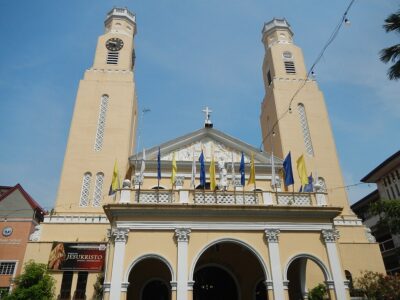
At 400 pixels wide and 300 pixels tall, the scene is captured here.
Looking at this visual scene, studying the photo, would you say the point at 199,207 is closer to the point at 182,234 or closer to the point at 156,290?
the point at 182,234

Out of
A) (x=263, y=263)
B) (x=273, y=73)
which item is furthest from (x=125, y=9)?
(x=263, y=263)

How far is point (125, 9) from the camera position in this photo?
1200 inches

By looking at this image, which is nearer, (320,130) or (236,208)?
(236,208)

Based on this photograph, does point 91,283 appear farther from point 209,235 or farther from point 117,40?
point 117,40

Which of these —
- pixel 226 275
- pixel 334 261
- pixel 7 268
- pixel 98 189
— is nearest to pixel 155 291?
pixel 226 275

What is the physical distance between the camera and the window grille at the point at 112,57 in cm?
2714

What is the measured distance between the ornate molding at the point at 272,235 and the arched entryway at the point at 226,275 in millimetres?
3165

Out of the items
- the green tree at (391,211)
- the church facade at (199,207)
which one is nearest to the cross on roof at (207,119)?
the church facade at (199,207)

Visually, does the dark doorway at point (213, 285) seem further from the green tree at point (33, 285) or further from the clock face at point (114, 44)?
the clock face at point (114, 44)

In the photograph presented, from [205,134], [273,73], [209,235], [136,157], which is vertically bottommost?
[209,235]

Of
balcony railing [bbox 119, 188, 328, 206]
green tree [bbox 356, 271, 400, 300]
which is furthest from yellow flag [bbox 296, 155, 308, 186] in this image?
green tree [bbox 356, 271, 400, 300]

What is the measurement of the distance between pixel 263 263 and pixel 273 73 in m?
19.1

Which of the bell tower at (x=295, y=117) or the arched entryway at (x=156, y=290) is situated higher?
the bell tower at (x=295, y=117)

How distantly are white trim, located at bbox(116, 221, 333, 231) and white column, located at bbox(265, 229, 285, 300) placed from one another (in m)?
0.29
